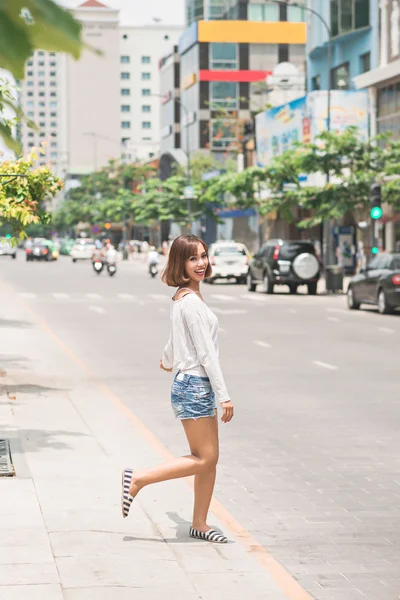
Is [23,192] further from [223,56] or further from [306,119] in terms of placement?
[223,56]

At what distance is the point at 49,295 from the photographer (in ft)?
134

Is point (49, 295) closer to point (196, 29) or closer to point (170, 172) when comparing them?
point (196, 29)

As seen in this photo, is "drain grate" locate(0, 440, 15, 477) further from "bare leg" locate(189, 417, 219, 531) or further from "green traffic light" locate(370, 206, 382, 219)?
"green traffic light" locate(370, 206, 382, 219)

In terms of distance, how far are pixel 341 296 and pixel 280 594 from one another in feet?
120

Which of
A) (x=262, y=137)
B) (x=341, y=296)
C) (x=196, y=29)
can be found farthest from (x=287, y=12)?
(x=341, y=296)

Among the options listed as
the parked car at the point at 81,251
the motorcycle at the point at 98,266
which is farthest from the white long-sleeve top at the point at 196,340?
the parked car at the point at 81,251

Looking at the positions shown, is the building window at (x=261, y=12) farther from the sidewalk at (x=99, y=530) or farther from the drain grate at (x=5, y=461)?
the drain grate at (x=5, y=461)

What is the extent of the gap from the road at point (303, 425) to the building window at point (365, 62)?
34.5 metres

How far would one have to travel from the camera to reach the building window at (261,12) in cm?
11406

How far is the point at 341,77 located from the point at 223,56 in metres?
47.2

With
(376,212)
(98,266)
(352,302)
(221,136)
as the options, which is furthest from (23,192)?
(221,136)

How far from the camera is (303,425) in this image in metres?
11.8

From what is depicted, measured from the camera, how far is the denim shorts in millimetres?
6586

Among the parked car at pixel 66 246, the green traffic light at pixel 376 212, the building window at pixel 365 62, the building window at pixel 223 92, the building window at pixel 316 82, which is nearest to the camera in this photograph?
the green traffic light at pixel 376 212
